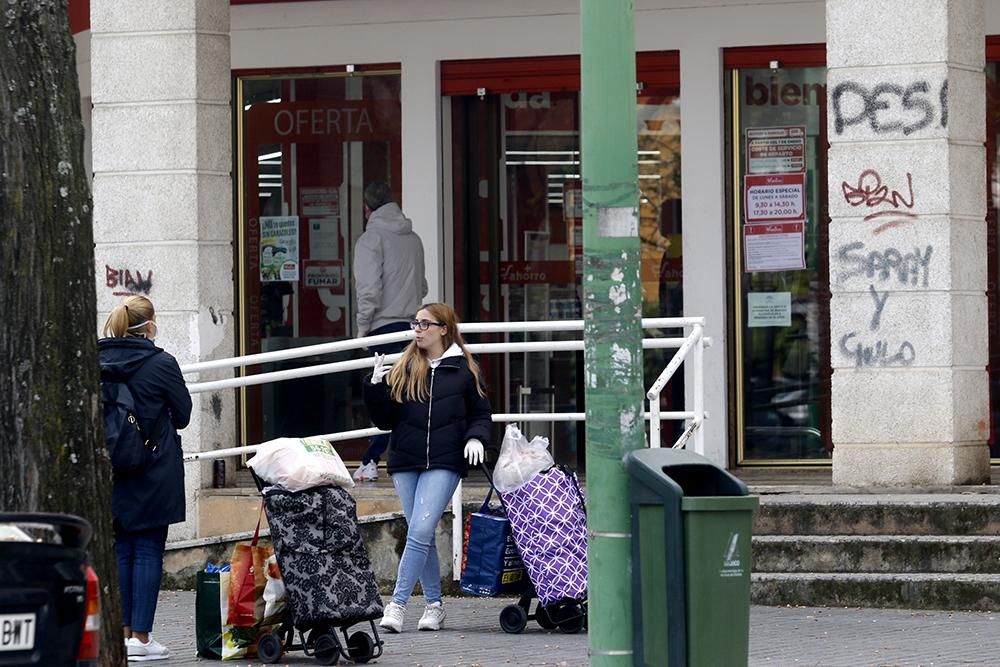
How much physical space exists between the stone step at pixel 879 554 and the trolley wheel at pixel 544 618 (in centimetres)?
149

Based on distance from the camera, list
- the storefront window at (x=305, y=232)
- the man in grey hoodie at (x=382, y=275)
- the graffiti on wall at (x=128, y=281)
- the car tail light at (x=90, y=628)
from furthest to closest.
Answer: the storefront window at (x=305, y=232)
the man in grey hoodie at (x=382, y=275)
the graffiti on wall at (x=128, y=281)
the car tail light at (x=90, y=628)

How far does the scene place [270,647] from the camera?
30.5 ft

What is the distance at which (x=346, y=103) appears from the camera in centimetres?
1510

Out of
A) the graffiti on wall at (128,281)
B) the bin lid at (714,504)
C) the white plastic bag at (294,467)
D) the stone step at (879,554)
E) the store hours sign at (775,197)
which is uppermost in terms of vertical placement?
the store hours sign at (775,197)

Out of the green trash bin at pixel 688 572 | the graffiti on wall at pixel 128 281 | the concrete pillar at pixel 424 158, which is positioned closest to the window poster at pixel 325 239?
the concrete pillar at pixel 424 158

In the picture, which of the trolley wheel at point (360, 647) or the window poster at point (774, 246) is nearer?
the trolley wheel at point (360, 647)

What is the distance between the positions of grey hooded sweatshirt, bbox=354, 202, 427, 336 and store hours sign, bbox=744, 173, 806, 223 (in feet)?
8.11

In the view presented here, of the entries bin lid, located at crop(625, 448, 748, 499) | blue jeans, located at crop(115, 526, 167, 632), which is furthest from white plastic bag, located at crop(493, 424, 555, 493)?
bin lid, located at crop(625, 448, 748, 499)

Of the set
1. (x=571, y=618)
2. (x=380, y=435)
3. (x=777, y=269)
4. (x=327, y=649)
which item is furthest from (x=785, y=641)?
(x=777, y=269)

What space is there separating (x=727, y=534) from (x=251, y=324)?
9.30 metres

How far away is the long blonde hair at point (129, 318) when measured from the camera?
9.60 m

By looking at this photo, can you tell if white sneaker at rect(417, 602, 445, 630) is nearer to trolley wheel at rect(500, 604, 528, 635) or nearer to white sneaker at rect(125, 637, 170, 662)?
trolley wheel at rect(500, 604, 528, 635)

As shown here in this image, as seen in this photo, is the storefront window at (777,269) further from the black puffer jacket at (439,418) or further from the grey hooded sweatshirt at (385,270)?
the black puffer jacket at (439,418)

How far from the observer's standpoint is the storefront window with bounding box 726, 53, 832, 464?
1418cm
